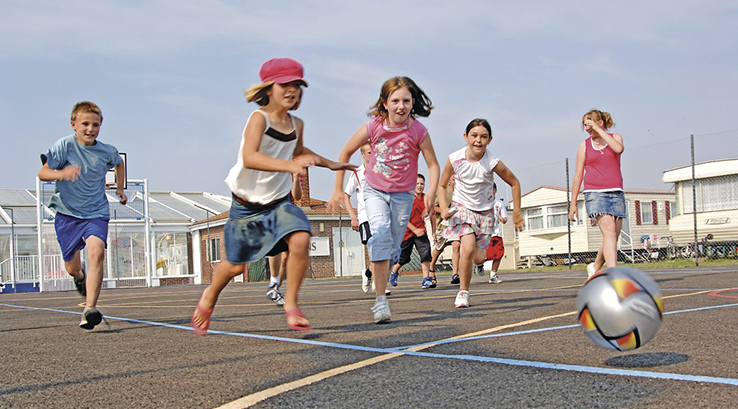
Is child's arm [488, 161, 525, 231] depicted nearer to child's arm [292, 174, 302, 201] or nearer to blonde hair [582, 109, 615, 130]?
blonde hair [582, 109, 615, 130]

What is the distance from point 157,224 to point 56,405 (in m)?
37.2

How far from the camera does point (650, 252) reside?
29.6 meters

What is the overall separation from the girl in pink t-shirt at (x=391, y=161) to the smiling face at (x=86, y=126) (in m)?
2.31

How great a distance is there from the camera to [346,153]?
236 inches

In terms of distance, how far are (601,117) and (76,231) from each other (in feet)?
18.9

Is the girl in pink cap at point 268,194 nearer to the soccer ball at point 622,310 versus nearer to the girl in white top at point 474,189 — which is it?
the soccer ball at point 622,310

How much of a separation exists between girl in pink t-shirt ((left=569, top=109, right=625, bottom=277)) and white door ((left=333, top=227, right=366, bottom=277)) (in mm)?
27296

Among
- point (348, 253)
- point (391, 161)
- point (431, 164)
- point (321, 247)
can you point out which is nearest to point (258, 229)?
point (391, 161)

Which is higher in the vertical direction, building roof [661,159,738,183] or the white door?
building roof [661,159,738,183]

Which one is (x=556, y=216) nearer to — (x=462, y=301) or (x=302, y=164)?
(x=462, y=301)

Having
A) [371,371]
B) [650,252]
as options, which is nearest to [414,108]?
[371,371]

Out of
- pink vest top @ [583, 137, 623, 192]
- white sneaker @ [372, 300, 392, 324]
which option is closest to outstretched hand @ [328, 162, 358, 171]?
white sneaker @ [372, 300, 392, 324]

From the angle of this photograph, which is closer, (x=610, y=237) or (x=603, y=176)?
(x=610, y=237)

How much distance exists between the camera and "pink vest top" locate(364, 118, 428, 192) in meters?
6.13
